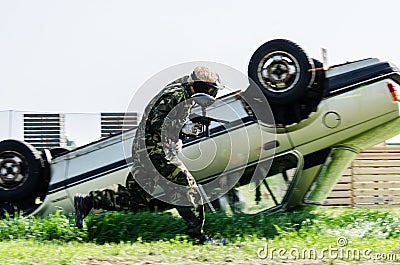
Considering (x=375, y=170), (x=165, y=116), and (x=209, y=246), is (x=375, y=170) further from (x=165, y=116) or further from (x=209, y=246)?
(x=209, y=246)

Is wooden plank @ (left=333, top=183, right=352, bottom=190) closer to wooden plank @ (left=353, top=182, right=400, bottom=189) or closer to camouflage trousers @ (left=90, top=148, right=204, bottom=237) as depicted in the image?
wooden plank @ (left=353, top=182, right=400, bottom=189)

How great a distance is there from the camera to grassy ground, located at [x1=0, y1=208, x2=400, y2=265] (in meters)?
6.79

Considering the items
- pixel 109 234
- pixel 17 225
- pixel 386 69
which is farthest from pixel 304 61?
pixel 17 225

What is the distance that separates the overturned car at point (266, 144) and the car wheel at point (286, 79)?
1 cm

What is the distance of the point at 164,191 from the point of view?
8.45 meters

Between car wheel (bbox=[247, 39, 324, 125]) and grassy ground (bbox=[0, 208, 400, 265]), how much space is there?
4.51 ft

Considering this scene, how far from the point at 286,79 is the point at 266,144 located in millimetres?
871

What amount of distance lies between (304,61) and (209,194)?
2131mm

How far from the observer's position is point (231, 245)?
776cm

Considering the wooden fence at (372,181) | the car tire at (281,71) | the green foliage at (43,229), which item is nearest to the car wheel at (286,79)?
the car tire at (281,71)

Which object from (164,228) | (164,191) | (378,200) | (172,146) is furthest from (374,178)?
(172,146)

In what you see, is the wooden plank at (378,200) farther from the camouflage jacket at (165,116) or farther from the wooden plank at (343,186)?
the camouflage jacket at (165,116)

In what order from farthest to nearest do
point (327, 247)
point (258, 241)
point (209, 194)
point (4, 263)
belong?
1. point (209, 194)
2. point (258, 241)
3. point (327, 247)
4. point (4, 263)

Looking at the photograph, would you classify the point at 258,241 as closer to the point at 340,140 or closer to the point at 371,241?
the point at 371,241
